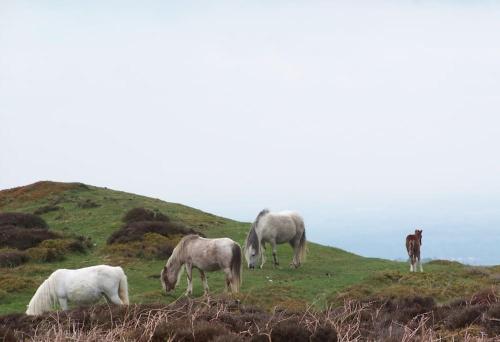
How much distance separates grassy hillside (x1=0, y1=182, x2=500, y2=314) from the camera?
1833cm

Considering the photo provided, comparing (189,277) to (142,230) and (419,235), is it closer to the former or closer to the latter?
(142,230)

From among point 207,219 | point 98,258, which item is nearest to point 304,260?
point 98,258

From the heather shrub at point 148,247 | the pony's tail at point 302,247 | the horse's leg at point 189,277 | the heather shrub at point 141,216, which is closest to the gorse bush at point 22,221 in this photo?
the heather shrub at point 141,216

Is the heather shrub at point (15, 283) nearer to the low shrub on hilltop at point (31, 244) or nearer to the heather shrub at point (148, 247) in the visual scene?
the low shrub on hilltop at point (31, 244)

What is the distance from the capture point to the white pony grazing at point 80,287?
15305mm

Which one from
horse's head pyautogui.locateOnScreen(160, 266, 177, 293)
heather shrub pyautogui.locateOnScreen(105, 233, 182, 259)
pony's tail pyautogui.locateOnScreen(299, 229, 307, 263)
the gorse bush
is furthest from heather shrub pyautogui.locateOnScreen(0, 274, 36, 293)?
the gorse bush

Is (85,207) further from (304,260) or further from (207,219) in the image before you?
(304,260)

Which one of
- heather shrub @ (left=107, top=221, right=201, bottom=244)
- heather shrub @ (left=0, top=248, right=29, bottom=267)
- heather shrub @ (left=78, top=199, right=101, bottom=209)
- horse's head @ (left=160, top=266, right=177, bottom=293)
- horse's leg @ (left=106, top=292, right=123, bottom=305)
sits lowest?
horse's leg @ (left=106, top=292, right=123, bottom=305)

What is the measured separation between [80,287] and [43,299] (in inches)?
35.0

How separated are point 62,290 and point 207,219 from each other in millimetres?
21219

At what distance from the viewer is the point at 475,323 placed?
1047 cm

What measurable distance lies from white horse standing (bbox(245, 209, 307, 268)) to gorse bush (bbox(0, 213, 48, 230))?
12.9m

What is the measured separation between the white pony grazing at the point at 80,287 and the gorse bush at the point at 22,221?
17.0 m

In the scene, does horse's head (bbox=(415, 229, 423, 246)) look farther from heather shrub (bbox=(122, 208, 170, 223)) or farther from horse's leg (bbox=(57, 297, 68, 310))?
horse's leg (bbox=(57, 297, 68, 310))
